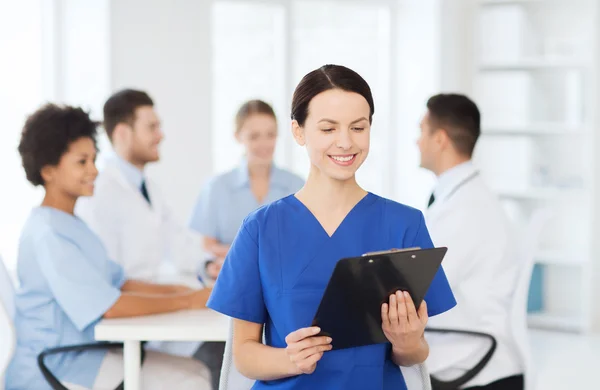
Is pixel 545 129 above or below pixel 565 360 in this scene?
above

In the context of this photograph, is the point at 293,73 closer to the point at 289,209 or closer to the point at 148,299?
the point at 148,299

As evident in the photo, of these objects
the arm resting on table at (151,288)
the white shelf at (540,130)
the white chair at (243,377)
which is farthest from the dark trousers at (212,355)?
the white shelf at (540,130)

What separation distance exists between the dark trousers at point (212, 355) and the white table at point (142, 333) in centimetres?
49

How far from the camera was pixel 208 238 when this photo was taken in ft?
12.2

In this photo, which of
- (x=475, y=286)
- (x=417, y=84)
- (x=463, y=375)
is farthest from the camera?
(x=417, y=84)

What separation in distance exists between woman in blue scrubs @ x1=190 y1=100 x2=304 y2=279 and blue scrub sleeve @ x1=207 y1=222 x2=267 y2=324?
6.29 ft

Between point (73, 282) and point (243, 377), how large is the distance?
81cm

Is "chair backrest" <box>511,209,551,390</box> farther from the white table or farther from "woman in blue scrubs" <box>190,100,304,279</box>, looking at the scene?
"woman in blue scrubs" <box>190,100,304,279</box>

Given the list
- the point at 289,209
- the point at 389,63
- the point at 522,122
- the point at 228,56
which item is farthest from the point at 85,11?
the point at 289,209

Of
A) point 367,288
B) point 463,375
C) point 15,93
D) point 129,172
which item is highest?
point 15,93

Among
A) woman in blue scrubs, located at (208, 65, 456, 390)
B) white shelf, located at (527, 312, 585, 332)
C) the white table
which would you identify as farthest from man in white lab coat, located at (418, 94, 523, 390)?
white shelf, located at (527, 312, 585, 332)

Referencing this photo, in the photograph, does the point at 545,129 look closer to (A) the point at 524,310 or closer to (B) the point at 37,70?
(B) the point at 37,70

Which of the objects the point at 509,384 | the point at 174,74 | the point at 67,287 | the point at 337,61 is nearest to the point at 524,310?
the point at 509,384

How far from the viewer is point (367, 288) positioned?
1.60 metres
